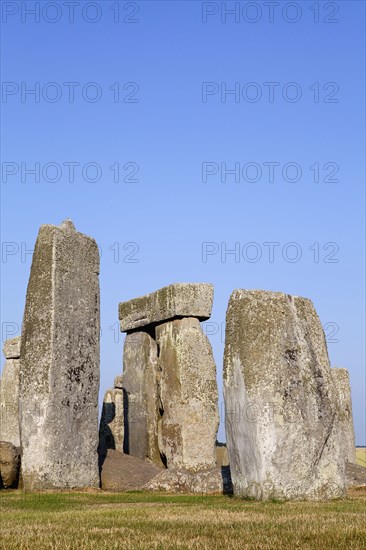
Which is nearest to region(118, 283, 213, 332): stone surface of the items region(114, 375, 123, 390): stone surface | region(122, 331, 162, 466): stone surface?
region(122, 331, 162, 466): stone surface

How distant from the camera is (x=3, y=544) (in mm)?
7105

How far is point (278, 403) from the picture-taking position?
445 inches

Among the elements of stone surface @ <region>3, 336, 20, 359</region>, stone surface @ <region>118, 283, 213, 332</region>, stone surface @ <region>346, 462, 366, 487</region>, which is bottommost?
stone surface @ <region>346, 462, 366, 487</region>

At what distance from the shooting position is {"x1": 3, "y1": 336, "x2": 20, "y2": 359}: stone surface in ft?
82.9

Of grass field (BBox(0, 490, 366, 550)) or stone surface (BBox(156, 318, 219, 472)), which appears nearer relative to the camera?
grass field (BBox(0, 490, 366, 550))

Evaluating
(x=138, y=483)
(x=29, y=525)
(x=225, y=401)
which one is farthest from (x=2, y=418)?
(x=29, y=525)

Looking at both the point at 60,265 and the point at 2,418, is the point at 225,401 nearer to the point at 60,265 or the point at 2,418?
the point at 60,265

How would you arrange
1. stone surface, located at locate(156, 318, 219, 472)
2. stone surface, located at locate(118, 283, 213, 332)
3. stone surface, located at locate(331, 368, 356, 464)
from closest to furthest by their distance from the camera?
stone surface, located at locate(156, 318, 219, 472) → stone surface, located at locate(118, 283, 213, 332) → stone surface, located at locate(331, 368, 356, 464)

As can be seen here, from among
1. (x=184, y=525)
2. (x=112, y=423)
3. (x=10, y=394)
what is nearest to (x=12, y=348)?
(x=10, y=394)

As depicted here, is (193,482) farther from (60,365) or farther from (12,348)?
(12,348)

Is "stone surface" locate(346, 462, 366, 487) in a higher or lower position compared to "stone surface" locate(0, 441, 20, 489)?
lower

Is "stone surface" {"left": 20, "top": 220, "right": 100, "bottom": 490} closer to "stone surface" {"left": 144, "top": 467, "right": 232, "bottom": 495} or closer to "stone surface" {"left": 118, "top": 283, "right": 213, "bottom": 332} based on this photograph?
"stone surface" {"left": 144, "top": 467, "right": 232, "bottom": 495}

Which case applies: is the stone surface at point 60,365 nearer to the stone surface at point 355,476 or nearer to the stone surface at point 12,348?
the stone surface at point 355,476

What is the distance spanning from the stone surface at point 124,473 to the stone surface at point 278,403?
3.43 m
